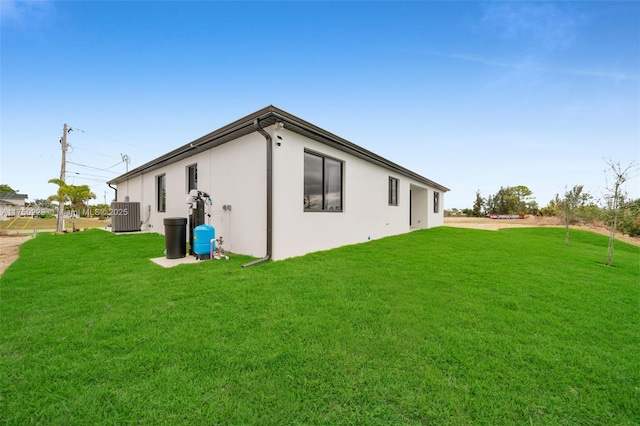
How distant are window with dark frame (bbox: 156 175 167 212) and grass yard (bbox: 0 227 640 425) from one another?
20.0 ft

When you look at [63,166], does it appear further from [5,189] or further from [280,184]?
[5,189]

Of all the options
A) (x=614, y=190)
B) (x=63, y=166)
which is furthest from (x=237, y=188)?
(x=63, y=166)

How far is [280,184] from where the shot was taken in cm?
545

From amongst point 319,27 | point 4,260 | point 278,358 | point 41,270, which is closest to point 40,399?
point 278,358

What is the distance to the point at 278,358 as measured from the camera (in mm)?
2057

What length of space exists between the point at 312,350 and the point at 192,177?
793 centimetres

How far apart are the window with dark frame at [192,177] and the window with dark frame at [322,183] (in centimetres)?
407

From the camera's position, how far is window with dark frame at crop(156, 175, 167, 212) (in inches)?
401

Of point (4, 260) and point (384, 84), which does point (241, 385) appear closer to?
point (4, 260)

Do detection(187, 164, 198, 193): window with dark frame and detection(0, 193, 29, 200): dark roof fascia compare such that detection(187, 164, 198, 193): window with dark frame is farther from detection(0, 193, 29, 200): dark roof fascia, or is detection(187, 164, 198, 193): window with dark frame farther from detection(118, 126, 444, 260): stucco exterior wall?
detection(0, 193, 29, 200): dark roof fascia

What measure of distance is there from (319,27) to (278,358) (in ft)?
31.7

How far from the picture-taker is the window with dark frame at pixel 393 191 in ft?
34.9

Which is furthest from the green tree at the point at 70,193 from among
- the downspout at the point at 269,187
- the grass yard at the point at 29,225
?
the downspout at the point at 269,187

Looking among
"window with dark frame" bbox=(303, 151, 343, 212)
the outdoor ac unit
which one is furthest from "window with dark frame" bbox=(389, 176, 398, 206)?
the outdoor ac unit
